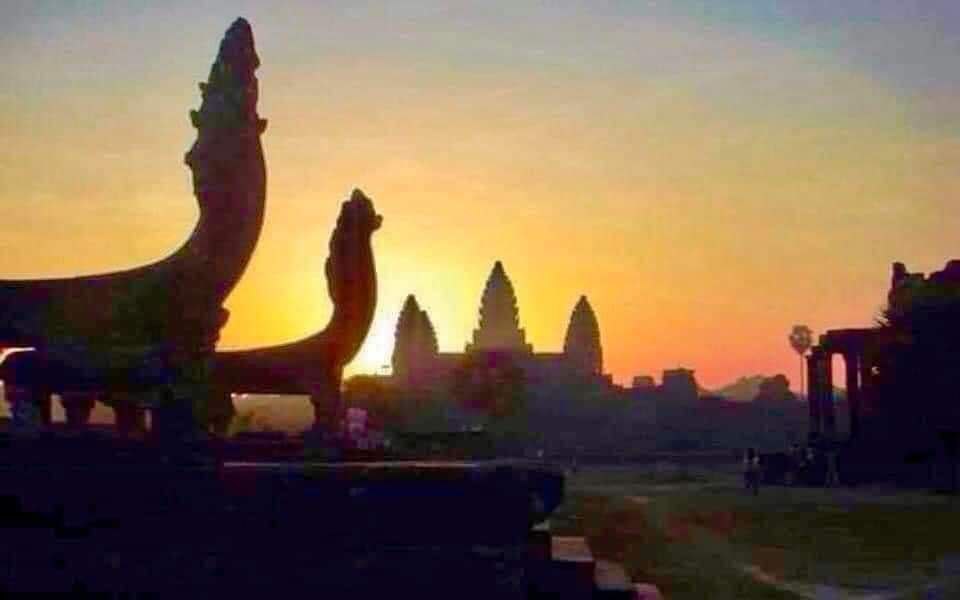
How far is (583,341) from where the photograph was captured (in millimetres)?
106500

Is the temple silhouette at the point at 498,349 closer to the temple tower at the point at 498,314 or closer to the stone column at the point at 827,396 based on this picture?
the temple tower at the point at 498,314

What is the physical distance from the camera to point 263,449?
12.8 meters

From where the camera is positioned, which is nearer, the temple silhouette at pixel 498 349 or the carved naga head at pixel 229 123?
the carved naga head at pixel 229 123

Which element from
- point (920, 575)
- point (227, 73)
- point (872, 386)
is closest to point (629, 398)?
point (872, 386)

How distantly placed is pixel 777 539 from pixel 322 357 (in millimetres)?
11290

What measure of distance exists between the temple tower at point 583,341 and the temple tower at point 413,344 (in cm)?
1184

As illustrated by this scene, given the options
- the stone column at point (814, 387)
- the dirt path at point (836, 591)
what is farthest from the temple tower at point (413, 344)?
the dirt path at point (836, 591)

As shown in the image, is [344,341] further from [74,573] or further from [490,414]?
[490,414]

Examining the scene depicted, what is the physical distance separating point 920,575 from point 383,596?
11309mm

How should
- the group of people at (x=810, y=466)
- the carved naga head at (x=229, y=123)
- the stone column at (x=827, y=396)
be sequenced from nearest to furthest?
1. the carved naga head at (x=229, y=123)
2. the group of people at (x=810, y=466)
3. the stone column at (x=827, y=396)

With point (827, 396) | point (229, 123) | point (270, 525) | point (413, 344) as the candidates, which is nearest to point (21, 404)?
point (229, 123)

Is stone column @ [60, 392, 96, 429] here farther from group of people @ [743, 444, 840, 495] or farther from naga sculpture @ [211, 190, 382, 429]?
group of people @ [743, 444, 840, 495]

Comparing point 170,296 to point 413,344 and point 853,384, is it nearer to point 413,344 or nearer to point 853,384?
point 853,384

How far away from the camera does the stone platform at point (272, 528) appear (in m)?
7.96
